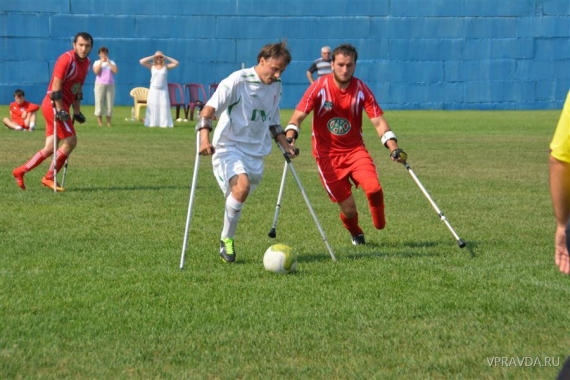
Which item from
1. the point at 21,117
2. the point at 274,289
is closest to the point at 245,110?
the point at 274,289

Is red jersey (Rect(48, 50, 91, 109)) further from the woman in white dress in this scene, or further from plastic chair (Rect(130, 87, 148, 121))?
plastic chair (Rect(130, 87, 148, 121))

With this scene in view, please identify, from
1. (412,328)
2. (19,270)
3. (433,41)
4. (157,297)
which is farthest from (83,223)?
(433,41)

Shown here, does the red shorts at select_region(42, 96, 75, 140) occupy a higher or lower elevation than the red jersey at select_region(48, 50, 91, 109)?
lower

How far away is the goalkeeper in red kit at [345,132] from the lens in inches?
354

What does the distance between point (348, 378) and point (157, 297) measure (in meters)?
2.11

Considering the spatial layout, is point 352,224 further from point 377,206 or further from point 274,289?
point 274,289

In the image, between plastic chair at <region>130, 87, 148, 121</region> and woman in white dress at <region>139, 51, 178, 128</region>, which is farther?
plastic chair at <region>130, 87, 148, 121</region>

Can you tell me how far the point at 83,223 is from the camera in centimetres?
1024

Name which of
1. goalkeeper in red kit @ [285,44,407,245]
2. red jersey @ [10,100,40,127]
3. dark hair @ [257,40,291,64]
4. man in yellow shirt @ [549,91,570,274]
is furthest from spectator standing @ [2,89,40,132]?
man in yellow shirt @ [549,91,570,274]

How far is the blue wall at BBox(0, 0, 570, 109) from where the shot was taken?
36.4m

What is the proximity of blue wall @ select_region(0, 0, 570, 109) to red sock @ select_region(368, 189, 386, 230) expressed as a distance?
Answer: 93.9ft

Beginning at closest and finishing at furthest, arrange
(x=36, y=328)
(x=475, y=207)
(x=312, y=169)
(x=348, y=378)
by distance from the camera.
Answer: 1. (x=348, y=378)
2. (x=36, y=328)
3. (x=475, y=207)
4. (x=312, y=169)

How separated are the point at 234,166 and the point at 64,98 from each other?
546 centimetres

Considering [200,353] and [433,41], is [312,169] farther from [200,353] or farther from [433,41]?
[433,41]
